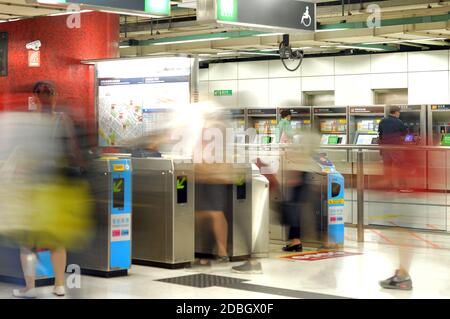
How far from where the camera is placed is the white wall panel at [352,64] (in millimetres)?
21484

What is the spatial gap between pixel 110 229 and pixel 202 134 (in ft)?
4.96

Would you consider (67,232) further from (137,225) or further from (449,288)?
(449,288)

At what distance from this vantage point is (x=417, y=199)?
33.2 ft

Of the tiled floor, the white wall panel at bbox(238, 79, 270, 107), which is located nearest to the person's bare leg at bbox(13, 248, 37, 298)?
the tiled floor

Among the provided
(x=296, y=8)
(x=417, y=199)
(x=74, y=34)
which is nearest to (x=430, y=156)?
(x=417, y=199)

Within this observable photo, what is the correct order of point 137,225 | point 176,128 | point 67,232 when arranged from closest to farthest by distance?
point 67,232
point 137,225
point 176,128

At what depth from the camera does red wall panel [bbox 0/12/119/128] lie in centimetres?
1103

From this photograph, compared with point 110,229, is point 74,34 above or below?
above

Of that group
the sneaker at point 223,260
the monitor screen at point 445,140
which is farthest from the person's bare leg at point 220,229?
the monitor screen at point 445,140

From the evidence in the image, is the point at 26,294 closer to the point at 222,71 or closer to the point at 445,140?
the point at 445,140

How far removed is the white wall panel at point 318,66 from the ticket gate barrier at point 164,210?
555 inches

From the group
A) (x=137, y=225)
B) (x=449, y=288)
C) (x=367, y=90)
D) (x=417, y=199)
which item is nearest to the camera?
(x=449, y=288)

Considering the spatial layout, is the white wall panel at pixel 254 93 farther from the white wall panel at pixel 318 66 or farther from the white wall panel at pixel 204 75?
the white wall panel at pixel 204 75

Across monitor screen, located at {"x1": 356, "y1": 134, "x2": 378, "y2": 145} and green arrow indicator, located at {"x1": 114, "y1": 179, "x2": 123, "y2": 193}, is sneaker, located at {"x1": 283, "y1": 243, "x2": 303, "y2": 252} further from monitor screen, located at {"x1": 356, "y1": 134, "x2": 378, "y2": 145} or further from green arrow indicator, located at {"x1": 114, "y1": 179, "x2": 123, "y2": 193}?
monitor screen, located at {"x1": 356, "y1": 134, "x2": 378, "y2": 145}
